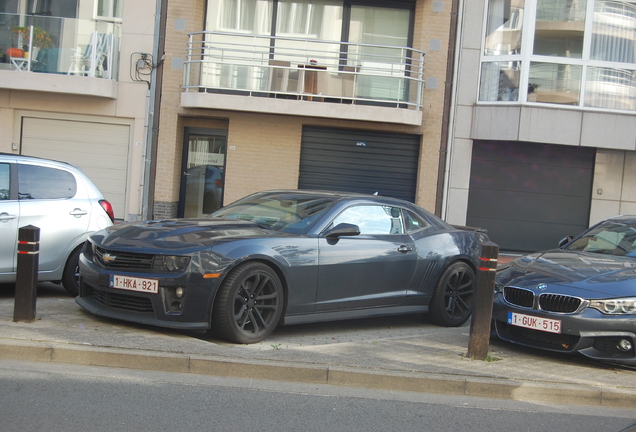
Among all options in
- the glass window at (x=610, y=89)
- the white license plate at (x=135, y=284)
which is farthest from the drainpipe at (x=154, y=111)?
the white license plate at (x=135, y=284)

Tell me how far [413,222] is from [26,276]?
4.13 meters

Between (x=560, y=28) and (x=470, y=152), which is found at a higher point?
(x=560, y=28)

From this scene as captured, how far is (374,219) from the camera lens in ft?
25.0

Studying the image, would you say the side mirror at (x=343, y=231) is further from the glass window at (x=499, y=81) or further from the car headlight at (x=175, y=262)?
the glass window at (x=499, y=81)

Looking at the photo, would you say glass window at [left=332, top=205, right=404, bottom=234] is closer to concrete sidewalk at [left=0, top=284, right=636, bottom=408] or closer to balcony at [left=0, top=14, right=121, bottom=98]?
concrete sidewalk at [left=0, top=284, right=636, bottom=408]

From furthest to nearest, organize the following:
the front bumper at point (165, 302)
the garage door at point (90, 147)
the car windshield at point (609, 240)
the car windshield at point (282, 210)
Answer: the garage door at point (90, 147), the car windshield at point (609, 240), the car windshield at point (282, 210), the front bumper at point (165, 302)

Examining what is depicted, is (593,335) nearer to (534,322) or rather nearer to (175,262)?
(534,322)

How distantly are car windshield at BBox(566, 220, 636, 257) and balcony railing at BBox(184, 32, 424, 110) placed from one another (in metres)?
8.01

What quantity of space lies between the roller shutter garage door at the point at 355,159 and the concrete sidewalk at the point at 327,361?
32.4 feet

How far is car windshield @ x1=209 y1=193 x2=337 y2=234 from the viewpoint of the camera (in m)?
7.04

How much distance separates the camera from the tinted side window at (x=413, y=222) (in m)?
7.91

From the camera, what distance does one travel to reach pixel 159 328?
257 inches

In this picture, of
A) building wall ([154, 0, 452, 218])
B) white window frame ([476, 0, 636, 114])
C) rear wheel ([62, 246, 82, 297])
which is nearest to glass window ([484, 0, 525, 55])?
white window frame ([476, 0, 636, 114])

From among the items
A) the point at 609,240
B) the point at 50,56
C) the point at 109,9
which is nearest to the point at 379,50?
the point at 109,9
